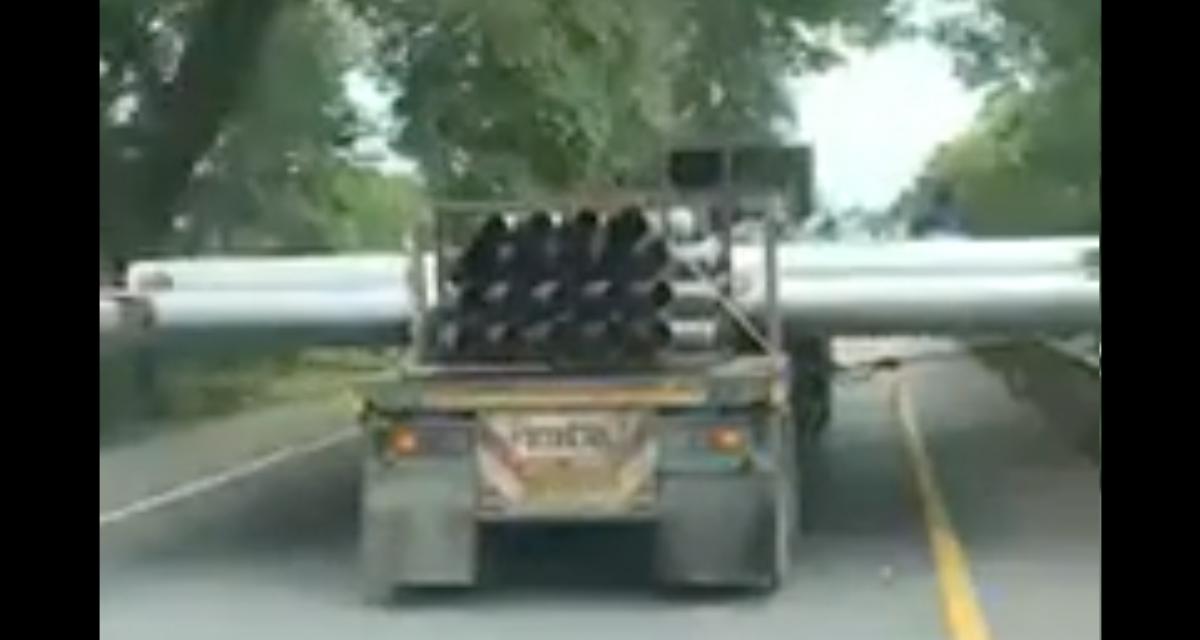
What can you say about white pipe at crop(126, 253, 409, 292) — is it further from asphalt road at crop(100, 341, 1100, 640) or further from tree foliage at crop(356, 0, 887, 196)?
tree foliage at crop(356, 0, 887, 196)

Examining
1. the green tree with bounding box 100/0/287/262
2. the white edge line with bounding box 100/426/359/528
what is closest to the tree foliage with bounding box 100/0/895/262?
the green tree with bounding box 100/0/287/262

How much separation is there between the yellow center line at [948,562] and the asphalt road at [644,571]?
0.02 m

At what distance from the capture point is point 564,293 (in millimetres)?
13953

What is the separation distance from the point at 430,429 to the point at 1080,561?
393cm

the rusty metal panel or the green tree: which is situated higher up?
the green tree

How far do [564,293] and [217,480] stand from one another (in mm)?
8394

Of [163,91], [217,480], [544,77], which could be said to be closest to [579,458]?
[217,480]

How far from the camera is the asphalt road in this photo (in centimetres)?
1236

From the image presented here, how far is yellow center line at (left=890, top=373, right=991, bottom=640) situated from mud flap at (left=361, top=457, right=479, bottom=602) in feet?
8.19

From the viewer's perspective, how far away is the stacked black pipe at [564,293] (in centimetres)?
1374

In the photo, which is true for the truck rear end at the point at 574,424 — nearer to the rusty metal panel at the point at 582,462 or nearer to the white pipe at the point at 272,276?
the rusty metal panel at the point at 582,462
